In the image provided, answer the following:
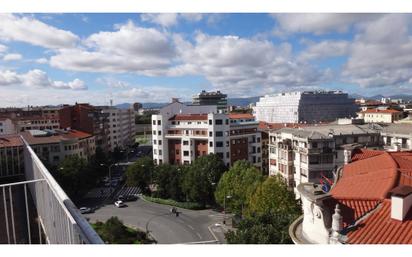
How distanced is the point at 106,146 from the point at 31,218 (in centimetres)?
5274

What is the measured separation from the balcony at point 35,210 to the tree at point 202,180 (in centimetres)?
1576

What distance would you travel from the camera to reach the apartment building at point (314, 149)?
2764 cm

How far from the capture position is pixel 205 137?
1731 inches

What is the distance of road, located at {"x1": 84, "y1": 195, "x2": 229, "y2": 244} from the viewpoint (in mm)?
28125

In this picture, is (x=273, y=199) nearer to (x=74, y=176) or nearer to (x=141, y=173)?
(x=141, y=173)

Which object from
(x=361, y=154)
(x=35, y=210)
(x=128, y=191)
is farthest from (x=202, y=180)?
(x=35, y=210)

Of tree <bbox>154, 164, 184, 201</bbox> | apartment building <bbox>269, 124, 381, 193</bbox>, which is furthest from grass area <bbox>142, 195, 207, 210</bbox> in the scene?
apartment building <bbox>269, 124, 381, 193</bbox>

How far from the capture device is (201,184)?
35.0 meters

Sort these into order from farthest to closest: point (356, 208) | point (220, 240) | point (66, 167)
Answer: point (66, 167) → point (220, 240) → point (356, 208)

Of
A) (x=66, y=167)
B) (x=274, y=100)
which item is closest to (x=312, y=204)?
(x=66, y=167)

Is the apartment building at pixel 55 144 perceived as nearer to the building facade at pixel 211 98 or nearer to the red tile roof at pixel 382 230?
the red tile roof at pixel 382 230

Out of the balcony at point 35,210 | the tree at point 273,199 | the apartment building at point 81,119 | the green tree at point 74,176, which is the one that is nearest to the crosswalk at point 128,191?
the green tree at point 74,176

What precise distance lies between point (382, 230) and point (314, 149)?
20553 millimetres

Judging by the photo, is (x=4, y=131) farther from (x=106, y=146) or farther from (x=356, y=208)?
(x=356, y=208)
